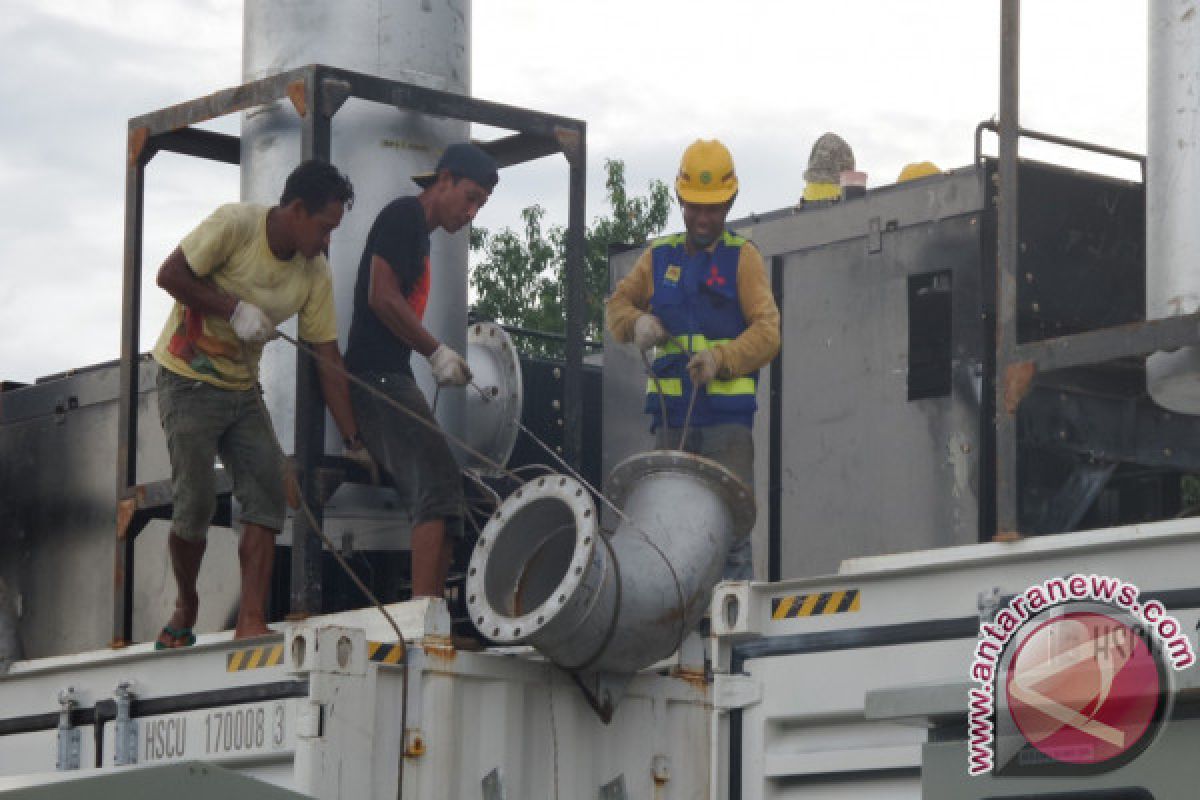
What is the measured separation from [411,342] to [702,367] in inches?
41.0

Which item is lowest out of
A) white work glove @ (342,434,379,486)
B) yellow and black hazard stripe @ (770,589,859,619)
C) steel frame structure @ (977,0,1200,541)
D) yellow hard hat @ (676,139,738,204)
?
yellow and black hazard stripe @ (770,589,859,619)

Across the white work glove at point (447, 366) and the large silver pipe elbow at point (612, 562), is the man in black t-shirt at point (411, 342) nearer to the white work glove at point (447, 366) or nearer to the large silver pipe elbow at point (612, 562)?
the white work glove at point (447, 366)

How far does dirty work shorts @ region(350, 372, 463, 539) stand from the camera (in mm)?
7375

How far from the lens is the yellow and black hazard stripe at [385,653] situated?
6.14 metres

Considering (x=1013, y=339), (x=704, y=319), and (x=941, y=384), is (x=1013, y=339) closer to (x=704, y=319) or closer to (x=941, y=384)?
(x=941, y=384)

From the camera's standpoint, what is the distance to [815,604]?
227 inches

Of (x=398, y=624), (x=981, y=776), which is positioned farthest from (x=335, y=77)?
(x=981, y=776)

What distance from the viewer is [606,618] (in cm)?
632

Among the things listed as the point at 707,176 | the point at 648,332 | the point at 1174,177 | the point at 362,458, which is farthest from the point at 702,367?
the point at 1174,177

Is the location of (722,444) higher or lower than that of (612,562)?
higher

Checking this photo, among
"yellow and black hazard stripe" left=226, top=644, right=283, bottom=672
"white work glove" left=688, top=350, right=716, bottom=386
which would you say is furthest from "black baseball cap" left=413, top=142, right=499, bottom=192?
"yellow and black hazard stripe" left=226, top=644, right=283, bottom=672

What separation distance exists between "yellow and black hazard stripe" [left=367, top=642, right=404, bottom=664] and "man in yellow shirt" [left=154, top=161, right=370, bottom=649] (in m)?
1.26

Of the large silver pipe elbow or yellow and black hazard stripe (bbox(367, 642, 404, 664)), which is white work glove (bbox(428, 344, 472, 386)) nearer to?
the large silver pipe elbow

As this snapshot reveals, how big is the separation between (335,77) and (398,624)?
222cm
